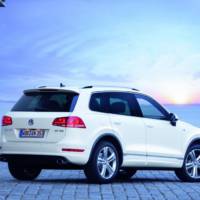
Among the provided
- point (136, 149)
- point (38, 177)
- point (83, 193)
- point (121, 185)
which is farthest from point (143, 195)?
point (38, 177)

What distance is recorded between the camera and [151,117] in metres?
16.9

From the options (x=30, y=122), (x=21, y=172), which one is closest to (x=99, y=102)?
(x=30, y=122)

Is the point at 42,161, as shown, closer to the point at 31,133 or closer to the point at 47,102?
the point at 31,133

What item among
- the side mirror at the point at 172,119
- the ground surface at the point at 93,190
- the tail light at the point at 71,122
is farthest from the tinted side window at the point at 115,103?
the ground surface at the point at 93,190

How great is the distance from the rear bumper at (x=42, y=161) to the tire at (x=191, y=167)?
3015 mm

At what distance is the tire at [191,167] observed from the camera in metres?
17.3

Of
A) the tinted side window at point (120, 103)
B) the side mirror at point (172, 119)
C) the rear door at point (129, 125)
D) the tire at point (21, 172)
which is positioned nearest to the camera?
the rear door at point (129, 125)

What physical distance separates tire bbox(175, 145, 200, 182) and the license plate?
354 cm

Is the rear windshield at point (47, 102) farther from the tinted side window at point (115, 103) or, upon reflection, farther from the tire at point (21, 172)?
the tire at point (21, 172)

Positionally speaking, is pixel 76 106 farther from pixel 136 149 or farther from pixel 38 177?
pixel 38 177

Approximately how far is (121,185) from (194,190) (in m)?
1.48

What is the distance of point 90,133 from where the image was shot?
49.7 ft

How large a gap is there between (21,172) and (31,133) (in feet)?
4.92

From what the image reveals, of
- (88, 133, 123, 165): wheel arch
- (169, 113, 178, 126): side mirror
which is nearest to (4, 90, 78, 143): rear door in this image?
(88, 133, 123, 165): wheel arch
